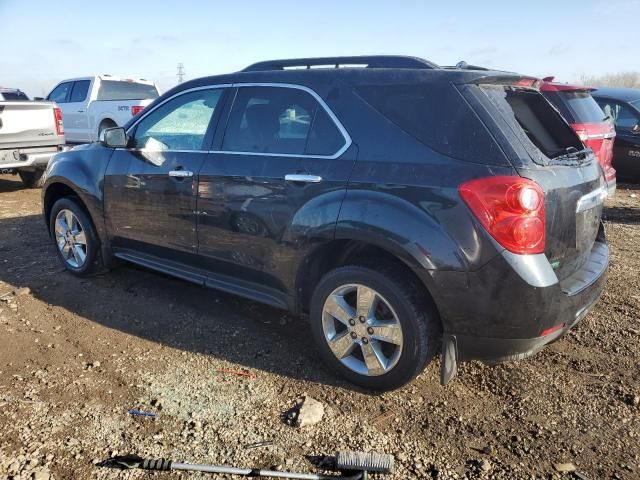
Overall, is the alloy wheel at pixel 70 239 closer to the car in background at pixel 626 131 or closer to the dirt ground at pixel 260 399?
the dirt ground at pixel 260 399

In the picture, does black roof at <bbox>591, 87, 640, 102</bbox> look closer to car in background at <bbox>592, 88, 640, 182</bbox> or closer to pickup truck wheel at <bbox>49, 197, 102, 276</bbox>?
car in background at <bbox>592, 88, 640, 182</bbox>

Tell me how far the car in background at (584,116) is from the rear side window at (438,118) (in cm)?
450

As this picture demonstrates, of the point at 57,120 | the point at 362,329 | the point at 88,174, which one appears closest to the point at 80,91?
the point at 57,120

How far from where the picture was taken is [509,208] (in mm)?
2529

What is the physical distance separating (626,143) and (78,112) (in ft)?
39.9

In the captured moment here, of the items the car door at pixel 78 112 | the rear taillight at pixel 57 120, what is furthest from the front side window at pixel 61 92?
the rear taillight at pixel 57 120

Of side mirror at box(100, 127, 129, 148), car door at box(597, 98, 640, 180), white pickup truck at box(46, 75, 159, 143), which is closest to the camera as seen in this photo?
side mirror at box(100, 127, 129, 148)

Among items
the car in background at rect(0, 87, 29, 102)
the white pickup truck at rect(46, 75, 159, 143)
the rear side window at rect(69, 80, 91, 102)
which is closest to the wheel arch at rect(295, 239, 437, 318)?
the white pickup truck at rect(46, 75, 159, 143)

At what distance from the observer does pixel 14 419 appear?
286 centimetres

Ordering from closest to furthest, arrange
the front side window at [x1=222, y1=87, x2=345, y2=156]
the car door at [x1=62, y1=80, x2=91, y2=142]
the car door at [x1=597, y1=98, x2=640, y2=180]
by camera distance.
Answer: the front side window at [x1=222, y1=87, x2=345, y2=156]
the car door at [x1=597, y1=98, x2=640, y2=180]
the car door at [x1=62, y1=80, x2=91, y2=142]

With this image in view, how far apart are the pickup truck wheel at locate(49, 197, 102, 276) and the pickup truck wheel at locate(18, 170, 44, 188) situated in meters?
5.41

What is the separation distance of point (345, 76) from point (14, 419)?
268 cm

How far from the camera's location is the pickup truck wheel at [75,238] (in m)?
Result: 4.80

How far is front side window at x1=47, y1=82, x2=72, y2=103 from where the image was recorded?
13523mm
